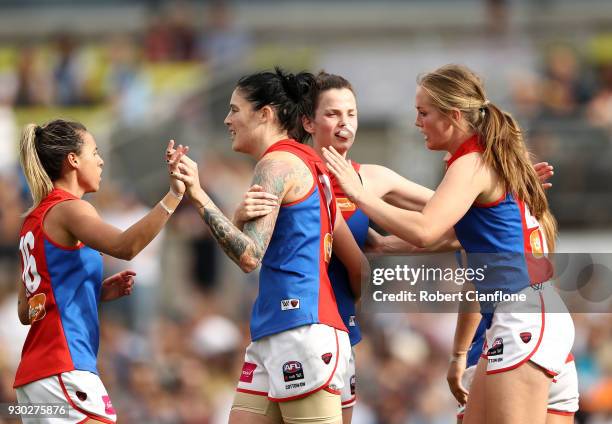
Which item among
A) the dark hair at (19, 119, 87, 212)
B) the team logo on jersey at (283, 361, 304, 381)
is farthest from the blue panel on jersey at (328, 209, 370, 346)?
the dark hair at (19, 119, 87, 212)

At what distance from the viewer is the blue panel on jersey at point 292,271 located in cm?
507

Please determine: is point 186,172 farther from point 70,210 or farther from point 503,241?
point 503,241

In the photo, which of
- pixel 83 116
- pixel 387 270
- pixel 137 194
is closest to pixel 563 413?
pixel 387 270

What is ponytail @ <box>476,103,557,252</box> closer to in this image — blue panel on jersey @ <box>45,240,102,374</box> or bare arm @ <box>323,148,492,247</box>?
bare arm @ <box>323,148,492,247</box>

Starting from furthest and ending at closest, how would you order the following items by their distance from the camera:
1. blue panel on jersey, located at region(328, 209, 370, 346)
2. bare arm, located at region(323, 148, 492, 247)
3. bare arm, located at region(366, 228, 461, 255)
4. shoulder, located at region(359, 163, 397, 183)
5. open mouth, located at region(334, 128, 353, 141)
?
shoulder, located at region(359, 163, 397, 183) < bare arm, located at region(366, 228, 461, 255) < open mouth, located at region(334, 128, 353, 141) < blue panel on jersey, located at region(328, 209, 370, 346) < bare arm, located at region(323, 148, 492, 247)

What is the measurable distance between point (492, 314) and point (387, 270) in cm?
61

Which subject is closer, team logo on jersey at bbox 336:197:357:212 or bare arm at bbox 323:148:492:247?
bare arm at bbox 323:148:492:247

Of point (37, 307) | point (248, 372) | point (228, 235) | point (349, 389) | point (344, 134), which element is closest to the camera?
point (228, 235)

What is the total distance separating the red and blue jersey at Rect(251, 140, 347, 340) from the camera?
16.6 ft

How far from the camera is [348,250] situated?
5531 millimetres

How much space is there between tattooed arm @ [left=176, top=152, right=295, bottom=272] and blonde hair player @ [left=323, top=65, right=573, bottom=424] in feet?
0.75

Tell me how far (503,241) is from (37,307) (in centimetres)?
214

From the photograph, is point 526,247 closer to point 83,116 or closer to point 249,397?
point 249,397

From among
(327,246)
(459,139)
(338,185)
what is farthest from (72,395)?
(459,139)
